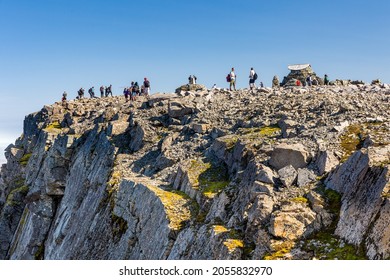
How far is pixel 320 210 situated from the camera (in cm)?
2188

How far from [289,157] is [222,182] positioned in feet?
20.7

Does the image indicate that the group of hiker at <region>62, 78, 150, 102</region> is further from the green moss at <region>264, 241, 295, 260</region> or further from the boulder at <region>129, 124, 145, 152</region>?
the green moss at <region>264, 241, 295, 260</region>

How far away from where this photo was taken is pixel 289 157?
2703cm

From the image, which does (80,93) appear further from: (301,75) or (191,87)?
(301,75)

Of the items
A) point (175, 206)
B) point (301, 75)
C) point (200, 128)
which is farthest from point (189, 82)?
point (175, 206)

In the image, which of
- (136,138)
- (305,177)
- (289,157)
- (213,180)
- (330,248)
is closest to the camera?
(330,248)

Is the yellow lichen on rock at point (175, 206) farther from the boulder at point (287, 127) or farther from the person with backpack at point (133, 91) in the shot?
the person with backpack at point (133, 91)

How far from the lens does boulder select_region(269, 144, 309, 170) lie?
88.3 feet

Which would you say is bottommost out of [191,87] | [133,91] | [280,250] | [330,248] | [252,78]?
[280,250]

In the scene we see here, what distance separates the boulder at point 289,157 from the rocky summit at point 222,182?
61 millimetres
